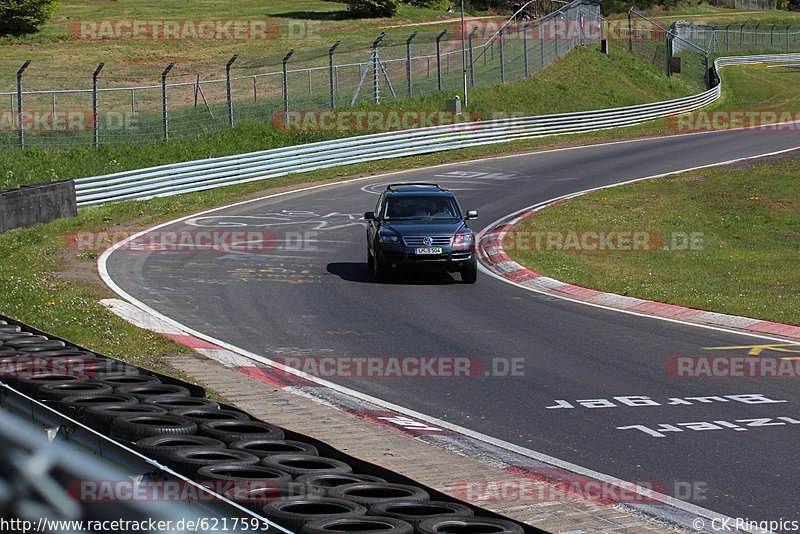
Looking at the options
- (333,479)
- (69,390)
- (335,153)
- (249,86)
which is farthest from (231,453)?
(249,86)

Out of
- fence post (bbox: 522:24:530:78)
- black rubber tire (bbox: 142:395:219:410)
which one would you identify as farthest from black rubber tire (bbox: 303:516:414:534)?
fence post (bbox: 522:24:530:78)

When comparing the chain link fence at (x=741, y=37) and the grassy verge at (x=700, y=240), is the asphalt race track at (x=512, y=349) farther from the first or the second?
the chain link fence at (x=741, y=37)

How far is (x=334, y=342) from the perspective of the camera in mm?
12883

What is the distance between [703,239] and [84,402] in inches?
718

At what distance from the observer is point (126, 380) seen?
7805 mm

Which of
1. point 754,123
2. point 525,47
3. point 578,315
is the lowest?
point 578,315

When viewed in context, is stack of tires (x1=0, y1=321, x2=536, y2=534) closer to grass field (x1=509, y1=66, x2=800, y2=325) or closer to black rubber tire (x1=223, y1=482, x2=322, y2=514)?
Answer: black rubber tire (x1=223, y1=482, x2=322, y2=514)

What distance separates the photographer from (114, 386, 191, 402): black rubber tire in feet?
24.2

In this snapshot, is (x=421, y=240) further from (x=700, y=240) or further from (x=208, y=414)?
(x=208, y=414)

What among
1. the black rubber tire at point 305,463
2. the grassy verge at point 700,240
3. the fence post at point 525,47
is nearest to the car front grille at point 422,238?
the grassy verge at point 700,240

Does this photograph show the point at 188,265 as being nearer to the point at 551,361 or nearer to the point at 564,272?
the point at 564,272

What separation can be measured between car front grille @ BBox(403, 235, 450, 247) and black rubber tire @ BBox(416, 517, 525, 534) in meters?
12.9

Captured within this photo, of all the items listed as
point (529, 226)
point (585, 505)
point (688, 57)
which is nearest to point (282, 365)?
point (585, 505)

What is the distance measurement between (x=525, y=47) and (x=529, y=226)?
99.7 feet
